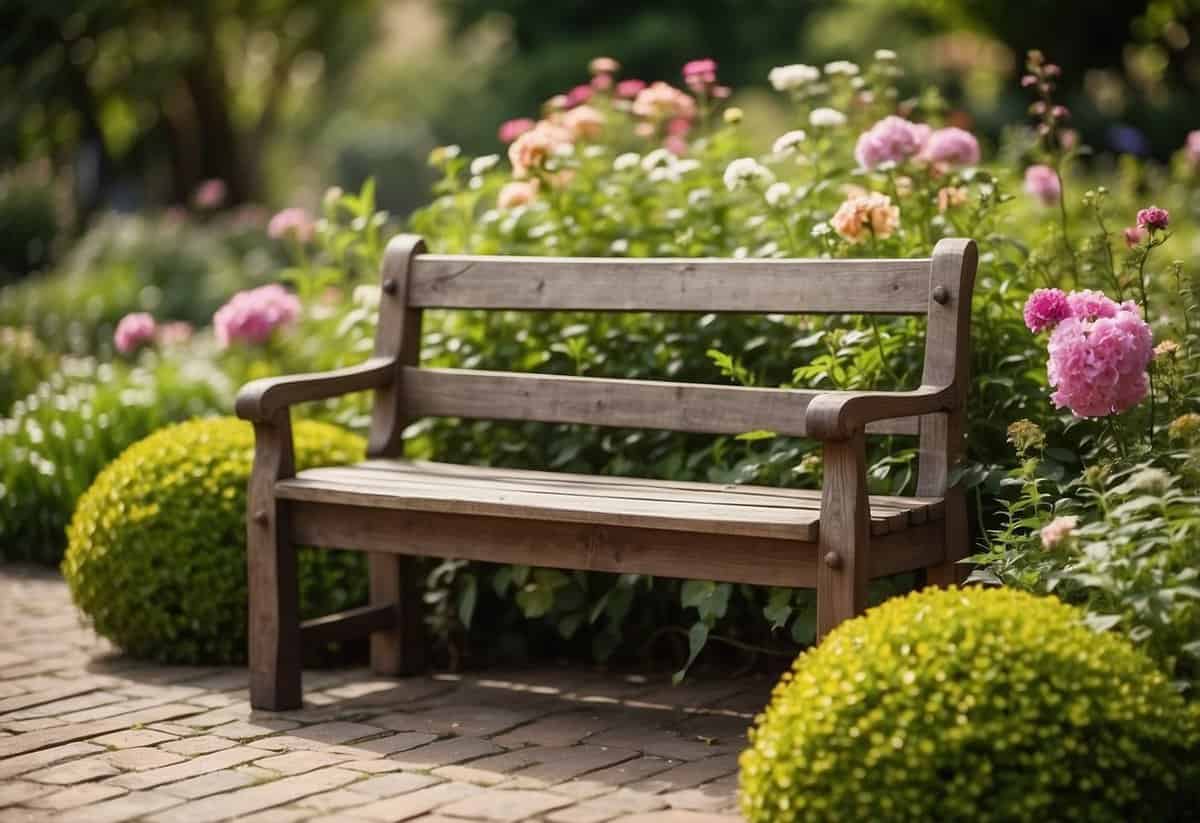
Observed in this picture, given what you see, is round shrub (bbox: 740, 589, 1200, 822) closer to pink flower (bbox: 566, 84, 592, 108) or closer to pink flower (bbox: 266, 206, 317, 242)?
pink flower (bbox: 566, 84, 592, 108)

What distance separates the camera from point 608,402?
451cm

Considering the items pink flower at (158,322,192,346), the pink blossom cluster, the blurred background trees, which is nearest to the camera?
the pink blossom cluster

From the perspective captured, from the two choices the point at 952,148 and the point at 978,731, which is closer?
the point at 978,731

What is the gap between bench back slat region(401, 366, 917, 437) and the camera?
4215mm

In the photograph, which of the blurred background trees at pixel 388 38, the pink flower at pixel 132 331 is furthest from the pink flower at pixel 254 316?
the blurred background trees at pixel 388 38

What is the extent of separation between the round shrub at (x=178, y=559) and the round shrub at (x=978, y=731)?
7.31 feet

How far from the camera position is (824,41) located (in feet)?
77.1

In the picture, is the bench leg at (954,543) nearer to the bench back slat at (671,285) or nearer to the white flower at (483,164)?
the bench back slat at (671,285)

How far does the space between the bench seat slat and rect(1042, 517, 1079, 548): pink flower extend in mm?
519

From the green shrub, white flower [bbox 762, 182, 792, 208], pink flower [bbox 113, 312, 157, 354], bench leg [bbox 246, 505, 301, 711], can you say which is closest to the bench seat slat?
bench leg [bbox 246, 505, 301, 711]

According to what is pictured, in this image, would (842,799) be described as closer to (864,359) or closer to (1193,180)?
(864,359)

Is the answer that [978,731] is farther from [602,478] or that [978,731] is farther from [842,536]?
[602,478]

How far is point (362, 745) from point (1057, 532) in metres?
1.77

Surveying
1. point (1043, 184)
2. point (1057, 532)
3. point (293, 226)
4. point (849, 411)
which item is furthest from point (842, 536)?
point (293, 226)
